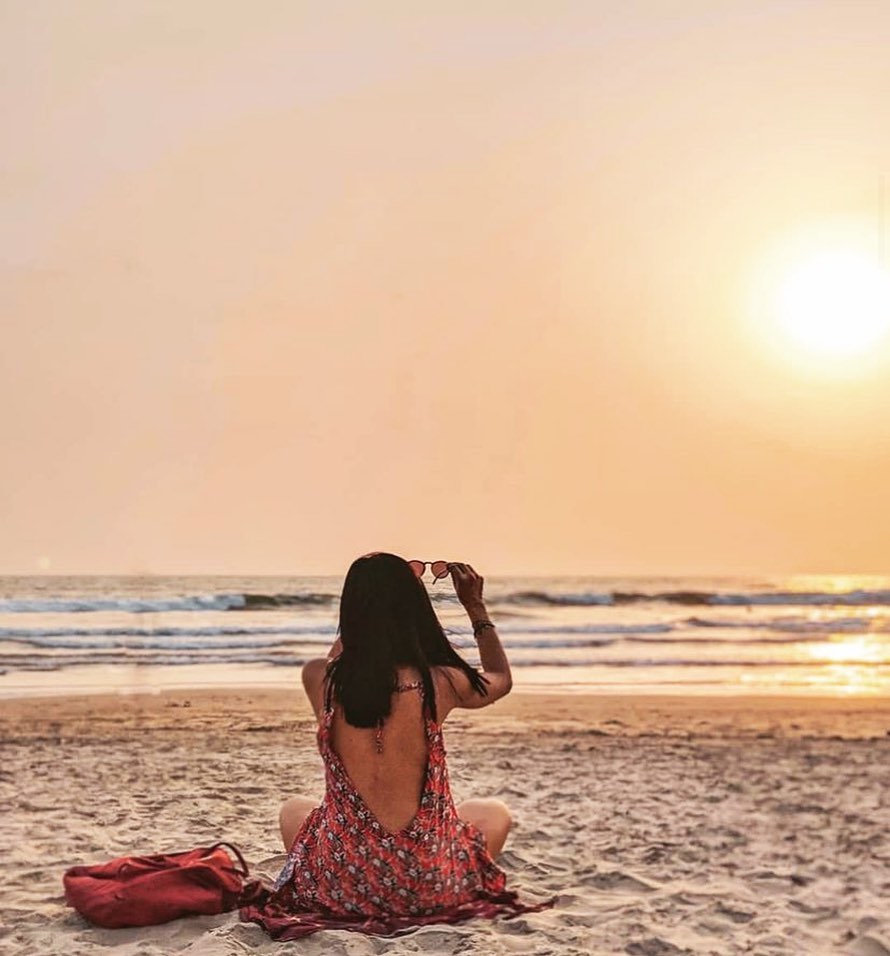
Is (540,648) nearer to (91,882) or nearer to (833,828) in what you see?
(833,828)

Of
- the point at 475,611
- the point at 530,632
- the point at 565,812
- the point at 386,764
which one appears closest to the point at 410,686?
the point at 386,764

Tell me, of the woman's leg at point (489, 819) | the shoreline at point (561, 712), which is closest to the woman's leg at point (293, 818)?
the woman's leg at point (489, 819)

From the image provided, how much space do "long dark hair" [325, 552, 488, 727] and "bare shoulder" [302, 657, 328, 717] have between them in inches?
4.8

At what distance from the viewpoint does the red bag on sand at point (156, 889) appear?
3801mm

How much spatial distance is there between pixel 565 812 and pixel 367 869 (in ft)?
7.47

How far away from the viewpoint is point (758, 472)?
2902 cm

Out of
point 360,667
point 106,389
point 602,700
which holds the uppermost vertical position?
point 106,389

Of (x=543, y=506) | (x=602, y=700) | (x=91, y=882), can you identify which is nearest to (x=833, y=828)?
(x=91, y=882)

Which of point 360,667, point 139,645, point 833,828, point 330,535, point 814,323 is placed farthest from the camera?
point 330,535

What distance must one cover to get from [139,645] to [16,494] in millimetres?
17416

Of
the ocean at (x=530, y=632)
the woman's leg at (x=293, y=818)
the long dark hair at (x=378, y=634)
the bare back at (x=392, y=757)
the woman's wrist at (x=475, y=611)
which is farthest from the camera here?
Result: the ocean at (x=530, y=632)

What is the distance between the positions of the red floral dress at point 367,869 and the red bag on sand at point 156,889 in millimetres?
118

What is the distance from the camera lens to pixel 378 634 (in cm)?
356

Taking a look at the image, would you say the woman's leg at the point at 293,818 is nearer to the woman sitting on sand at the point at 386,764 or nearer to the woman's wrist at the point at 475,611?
the woman sitting on sand at the point at 386,764
